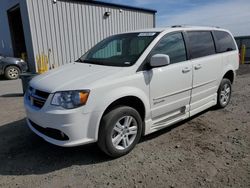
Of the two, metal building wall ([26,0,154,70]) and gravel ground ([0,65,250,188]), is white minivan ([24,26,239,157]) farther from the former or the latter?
metal building wall ([26,0,154,70])

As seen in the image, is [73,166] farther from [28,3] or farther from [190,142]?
[28,3]

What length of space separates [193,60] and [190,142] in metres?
1.46

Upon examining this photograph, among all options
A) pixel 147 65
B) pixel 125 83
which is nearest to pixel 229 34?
pixel 147 65

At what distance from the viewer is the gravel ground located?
2.77 meters

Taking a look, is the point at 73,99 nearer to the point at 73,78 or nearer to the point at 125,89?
the point at 73,78

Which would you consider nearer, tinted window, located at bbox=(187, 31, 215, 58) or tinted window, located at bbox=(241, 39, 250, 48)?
tinted window, located at bbox=(187, 31, 215, 58)

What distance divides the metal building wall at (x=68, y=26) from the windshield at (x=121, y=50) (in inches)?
292

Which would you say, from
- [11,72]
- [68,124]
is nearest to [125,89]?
[68,124]

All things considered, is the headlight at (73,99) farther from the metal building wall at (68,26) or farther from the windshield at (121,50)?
the metal building wall at (68,26)

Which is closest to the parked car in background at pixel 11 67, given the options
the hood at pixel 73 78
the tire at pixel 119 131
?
the hood at pixel 73 78

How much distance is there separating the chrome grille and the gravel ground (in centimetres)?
81

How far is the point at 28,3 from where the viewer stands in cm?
1013

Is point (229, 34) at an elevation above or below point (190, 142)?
above

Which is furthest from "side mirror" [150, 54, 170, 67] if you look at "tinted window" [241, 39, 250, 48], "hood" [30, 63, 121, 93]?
"tinted window" [241, 39, 250, 48]
